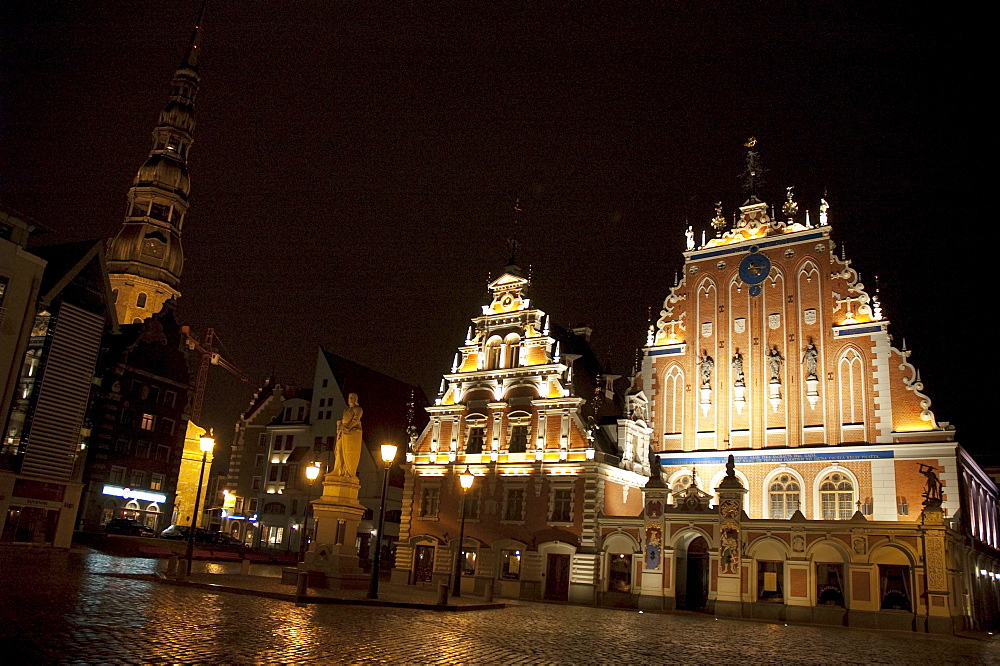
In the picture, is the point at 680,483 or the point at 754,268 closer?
the point at 680,483

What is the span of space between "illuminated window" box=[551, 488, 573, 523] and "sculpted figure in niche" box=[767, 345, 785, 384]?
1025 centimetres

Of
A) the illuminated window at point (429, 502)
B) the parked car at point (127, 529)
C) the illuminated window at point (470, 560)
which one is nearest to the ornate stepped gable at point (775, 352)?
the illuminated window at point (470, 560)

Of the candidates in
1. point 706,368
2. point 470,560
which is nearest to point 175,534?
point 470,560

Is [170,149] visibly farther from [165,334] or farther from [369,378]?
[369,378]

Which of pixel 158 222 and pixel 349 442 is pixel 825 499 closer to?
pixel 349 442

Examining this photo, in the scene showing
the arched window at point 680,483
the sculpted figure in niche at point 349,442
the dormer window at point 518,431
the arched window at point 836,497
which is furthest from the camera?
the dormer window at point 518,431

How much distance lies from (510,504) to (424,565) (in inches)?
218

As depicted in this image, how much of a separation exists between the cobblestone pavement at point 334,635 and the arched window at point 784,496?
8.95m

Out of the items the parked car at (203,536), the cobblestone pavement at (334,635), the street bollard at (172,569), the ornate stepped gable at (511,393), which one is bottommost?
the cobblestone pavement at (334,635)

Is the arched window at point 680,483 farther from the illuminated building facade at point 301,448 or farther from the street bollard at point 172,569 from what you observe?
the street bollard at point 172,569

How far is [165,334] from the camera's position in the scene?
59469 millimetres

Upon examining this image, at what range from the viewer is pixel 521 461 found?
37.3 m

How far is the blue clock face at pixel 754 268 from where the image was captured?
36.4 meters

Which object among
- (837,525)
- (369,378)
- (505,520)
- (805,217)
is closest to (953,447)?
(837,525)
